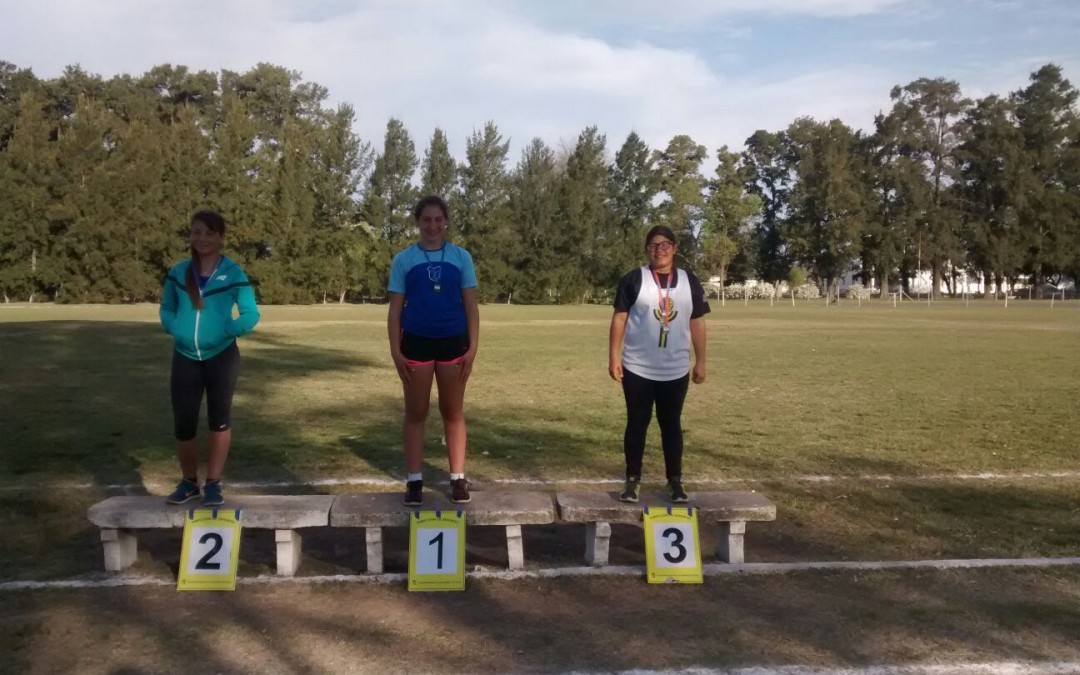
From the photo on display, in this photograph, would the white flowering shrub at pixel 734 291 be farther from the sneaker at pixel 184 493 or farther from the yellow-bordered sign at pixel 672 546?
the sneaker at pixel 184 493

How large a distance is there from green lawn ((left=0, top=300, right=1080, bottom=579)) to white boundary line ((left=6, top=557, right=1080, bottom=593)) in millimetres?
256

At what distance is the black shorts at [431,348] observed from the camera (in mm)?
5219

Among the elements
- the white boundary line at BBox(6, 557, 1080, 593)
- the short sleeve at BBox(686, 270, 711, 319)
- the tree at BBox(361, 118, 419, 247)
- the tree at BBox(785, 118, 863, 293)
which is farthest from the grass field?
the tree at BBox(785, 118, 863, 293)

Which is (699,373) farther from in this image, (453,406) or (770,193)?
(770,193)

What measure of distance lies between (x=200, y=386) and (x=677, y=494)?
287 centimetres

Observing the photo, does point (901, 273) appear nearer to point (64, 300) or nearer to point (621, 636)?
point (64, 300)

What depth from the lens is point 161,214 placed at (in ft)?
186

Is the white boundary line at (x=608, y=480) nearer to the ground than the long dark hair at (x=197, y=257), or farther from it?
nearer to the ground

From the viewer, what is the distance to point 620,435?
9.73 metres

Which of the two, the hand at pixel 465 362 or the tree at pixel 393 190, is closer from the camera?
the hand at pixel 465 362

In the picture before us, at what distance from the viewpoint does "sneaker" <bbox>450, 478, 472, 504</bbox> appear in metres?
5.27

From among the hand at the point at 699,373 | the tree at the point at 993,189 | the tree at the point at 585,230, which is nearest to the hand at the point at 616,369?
the hand at the point at 699,373

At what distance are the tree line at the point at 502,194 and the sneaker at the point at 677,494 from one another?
57.1 meters

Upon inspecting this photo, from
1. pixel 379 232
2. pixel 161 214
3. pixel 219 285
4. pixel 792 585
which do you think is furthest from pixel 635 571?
pixel 379 232
